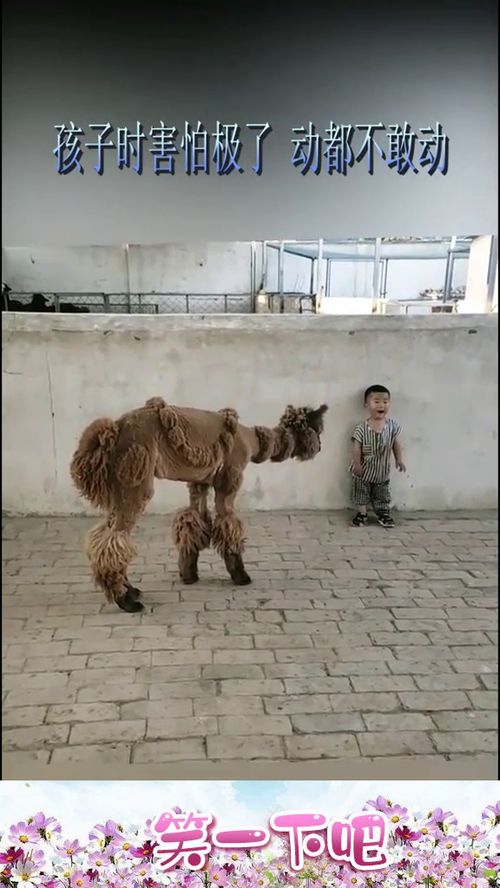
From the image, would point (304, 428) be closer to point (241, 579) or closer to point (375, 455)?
point (375, 455)

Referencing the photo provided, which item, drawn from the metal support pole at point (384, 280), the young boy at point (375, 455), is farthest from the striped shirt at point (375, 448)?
the metal support pole at point (384, 280)

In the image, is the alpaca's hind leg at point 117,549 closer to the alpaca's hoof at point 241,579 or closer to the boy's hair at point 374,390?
the alpaca's hoof at point 241,579

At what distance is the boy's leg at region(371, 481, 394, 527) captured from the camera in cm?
291

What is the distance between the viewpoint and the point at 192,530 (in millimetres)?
2736

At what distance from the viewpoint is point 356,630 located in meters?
2.51

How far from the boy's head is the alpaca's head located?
0.66 feet

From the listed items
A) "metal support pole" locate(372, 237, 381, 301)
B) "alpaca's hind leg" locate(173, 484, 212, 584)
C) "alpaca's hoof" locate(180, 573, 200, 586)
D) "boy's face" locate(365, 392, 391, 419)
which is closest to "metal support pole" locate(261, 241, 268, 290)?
"metal support pole" locate(372, 237, 381, 301)

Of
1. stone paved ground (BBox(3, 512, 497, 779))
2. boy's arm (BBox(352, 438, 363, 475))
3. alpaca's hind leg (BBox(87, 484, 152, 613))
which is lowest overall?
stone paved ground (BBox(3, 512, 497, 779))

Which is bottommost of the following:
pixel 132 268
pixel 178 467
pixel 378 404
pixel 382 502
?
pixel 382 502

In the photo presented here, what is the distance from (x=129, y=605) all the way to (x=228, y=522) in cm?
53

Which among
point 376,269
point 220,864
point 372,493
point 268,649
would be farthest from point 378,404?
point 220,864

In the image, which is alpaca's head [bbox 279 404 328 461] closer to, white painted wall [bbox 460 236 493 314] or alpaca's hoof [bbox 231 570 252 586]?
alpaca's hoof [bbox 231 570 252 586]

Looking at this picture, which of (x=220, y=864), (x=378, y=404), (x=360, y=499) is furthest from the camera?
(x=360, y=499)

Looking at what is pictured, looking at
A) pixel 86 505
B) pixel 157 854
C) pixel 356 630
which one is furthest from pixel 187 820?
pixel 86 505
